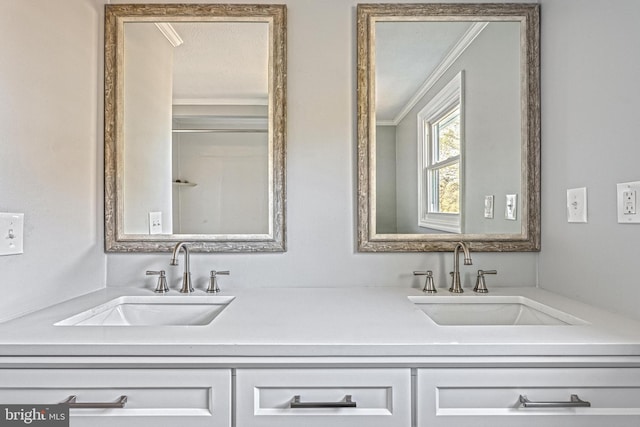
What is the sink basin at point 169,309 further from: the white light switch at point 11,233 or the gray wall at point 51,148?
the white light switch at point 11,233

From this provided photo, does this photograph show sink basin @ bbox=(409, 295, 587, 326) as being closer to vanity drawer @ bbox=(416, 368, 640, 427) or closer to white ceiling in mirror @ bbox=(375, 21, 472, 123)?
vanity drawer @ bbox=(416, 368, 640, 427)

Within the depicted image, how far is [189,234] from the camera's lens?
59.0 inches

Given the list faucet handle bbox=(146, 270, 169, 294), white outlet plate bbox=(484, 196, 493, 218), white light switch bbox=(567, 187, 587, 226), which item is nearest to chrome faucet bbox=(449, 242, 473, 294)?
white outlet plate bbox=(484, 196, 493, 218)

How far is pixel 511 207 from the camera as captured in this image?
4.91 feet

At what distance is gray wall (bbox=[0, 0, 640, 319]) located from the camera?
106cm

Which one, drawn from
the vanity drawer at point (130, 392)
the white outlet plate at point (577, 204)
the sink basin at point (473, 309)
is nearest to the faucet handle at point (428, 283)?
the sink basin at point (473, 309)

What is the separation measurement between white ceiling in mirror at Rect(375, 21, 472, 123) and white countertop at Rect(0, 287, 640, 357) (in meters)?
0.84

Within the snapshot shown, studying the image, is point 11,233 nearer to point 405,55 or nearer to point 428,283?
point 428,283

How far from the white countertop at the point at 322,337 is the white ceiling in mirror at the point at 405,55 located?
844mm

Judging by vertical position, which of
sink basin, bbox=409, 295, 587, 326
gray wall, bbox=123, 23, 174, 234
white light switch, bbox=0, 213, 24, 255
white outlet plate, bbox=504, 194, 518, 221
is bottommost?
sink basin, bbox=409, 295, 587, 326

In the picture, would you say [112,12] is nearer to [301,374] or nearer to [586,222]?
[301,374]

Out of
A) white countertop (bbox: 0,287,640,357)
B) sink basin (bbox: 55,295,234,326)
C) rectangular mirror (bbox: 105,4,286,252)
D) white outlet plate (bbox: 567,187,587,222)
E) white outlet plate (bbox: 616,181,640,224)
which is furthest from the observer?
rectangular mirror (bbox: 105,4,286,252)

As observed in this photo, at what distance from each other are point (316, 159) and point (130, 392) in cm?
98

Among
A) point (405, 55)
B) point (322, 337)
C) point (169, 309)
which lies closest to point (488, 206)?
point (405, 55)
